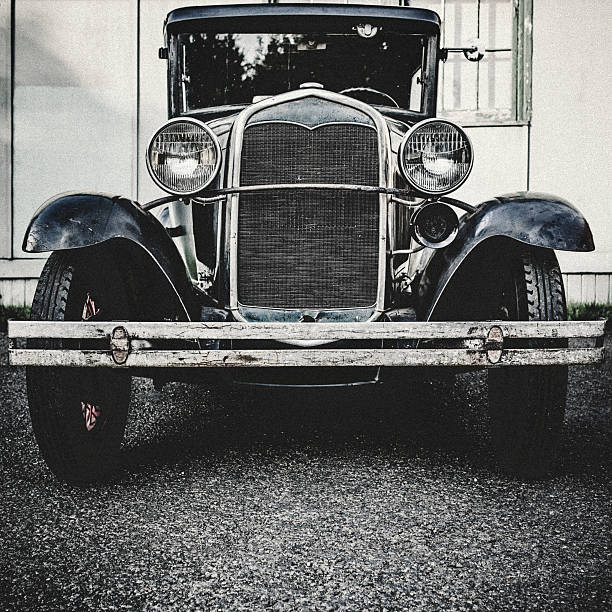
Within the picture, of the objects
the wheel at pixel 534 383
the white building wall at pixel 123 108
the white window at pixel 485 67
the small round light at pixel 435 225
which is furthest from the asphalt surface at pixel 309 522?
the white window at pixel 485 67

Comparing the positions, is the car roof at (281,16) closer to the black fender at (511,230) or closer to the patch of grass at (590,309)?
the black fender at (511,230)

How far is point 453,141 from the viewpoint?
112 inches

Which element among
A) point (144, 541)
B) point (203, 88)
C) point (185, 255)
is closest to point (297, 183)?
point (185, 255)

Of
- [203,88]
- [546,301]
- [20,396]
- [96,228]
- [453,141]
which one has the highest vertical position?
[203,88]

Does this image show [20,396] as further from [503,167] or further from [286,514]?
[503,167]

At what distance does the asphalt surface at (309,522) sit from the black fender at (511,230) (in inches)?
26.0

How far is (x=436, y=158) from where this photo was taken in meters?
2.85

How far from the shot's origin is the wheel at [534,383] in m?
2.61

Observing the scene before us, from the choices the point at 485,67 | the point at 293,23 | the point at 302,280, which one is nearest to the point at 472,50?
the point at 293,23

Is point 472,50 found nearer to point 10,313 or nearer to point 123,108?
point 123,108

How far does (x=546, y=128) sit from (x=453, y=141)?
4425 millimetres

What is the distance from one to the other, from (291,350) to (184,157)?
2.92ft

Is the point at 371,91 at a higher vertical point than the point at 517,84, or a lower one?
lower

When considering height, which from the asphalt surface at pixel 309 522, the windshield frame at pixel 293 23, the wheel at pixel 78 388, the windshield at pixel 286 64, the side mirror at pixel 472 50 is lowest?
the asphalt surface at pixel 309 522
